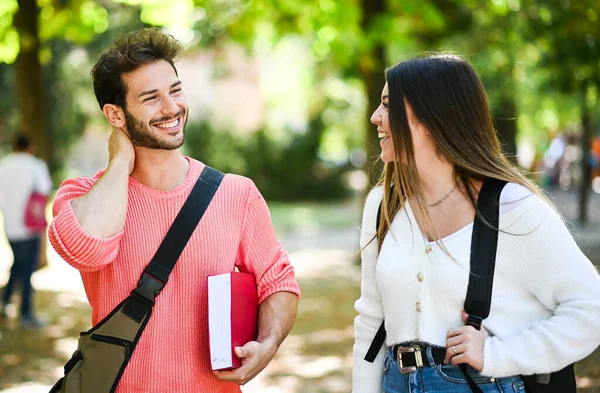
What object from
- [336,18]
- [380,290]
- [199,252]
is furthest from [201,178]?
[336,18]

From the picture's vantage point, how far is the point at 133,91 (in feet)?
9.46

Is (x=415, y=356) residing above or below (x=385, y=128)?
below

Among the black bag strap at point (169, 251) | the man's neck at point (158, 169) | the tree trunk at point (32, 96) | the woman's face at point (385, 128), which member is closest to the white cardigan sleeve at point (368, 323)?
the woman's face at point (385, 128)

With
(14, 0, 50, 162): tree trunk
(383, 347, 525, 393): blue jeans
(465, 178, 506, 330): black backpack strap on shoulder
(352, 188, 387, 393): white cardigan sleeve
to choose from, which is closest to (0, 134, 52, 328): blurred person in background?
(14, 0, 50, 162): tree trunk

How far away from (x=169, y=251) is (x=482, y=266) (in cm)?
104

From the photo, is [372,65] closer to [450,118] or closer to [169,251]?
[450,118]

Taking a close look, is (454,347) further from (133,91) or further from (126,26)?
(126,26)

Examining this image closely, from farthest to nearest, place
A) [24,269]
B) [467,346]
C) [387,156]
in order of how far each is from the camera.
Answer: [24,269]
[387,156]
[467,346]

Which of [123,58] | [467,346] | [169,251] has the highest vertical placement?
[123,58]

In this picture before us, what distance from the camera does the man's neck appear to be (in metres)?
2.91

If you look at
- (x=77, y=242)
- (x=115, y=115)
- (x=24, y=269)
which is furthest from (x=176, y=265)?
(x=24, y=269)

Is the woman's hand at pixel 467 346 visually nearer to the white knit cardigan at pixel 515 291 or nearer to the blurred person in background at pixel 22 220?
the white knit cardigan at pixel 515 291

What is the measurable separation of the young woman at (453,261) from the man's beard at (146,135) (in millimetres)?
712

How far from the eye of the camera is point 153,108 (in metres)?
2.86
